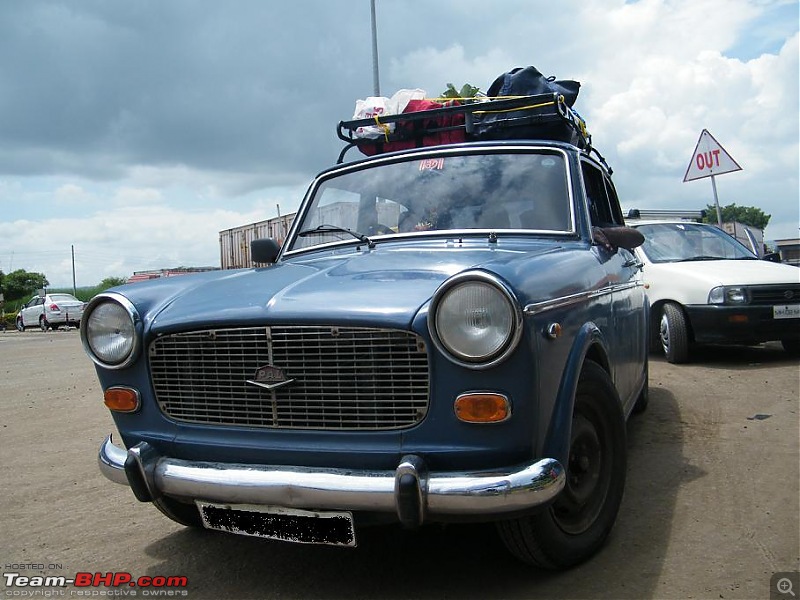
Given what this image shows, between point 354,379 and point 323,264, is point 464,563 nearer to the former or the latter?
point 354,379

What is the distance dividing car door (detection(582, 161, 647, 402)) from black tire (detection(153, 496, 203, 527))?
6.40 ft

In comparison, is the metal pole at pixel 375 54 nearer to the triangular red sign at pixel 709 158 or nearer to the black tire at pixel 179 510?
the triangular red sign at pixel 709 158

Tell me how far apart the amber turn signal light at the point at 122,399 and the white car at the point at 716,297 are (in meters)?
5.86

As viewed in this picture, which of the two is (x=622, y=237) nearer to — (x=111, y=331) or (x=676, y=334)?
(x=111, y=331)

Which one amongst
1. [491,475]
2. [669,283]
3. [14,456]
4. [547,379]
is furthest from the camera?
[669,283]

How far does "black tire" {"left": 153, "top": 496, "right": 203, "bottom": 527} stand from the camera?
9.17ft

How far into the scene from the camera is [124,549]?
3191mm

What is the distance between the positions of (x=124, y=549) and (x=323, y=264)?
5.01 ft

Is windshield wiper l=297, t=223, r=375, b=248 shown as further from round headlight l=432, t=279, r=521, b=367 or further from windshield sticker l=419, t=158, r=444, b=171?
round headlight l=432, t=279, r=521, b=367

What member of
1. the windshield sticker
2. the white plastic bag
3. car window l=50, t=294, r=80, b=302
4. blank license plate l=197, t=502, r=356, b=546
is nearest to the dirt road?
blank license plate l=197, t=502, r=356, b=546

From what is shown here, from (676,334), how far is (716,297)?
0.53 m

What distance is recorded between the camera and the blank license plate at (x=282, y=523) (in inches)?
94.5

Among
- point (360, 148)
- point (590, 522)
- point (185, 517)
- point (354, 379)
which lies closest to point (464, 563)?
point (590, 522)

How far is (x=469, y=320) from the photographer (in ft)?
7.63
